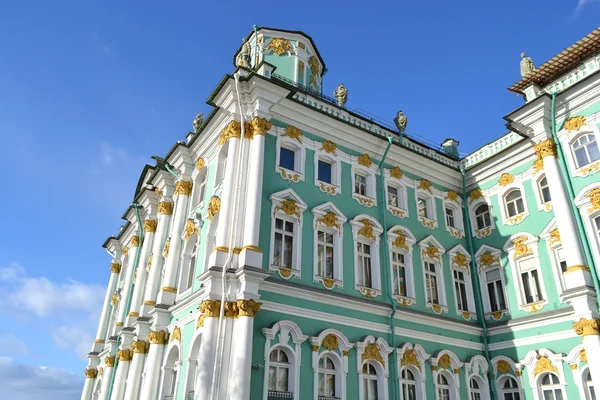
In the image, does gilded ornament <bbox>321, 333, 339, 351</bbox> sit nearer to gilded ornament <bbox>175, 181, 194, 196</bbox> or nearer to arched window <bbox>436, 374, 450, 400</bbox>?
arched window <bbox>436, 374, 450, 400</bbox>

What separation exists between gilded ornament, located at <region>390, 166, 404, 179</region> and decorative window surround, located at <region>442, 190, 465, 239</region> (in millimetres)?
3191

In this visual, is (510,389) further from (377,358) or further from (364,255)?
(364,255)

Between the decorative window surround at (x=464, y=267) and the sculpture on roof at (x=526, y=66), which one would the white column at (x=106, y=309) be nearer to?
the decorative window surround at (x=464, y=267)

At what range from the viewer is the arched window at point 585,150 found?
19.7 metres

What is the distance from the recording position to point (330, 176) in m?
21.4

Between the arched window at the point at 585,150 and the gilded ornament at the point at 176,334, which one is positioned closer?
the gilded ornament at the point at 176,334

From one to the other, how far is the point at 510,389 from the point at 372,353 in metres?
Result: 6.99

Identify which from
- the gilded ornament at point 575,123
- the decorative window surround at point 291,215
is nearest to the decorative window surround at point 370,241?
the decorative window surround at point 291,215

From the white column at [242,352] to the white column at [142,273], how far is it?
11344mm

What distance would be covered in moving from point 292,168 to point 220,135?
3.43 meters

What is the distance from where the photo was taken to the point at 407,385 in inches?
745

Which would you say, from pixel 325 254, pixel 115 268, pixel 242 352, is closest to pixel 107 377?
pixel 115 268

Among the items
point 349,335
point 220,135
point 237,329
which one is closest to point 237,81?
point 220,135

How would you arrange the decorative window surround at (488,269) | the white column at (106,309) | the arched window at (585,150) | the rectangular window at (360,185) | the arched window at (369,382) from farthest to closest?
the white column at (106,309) → the decorative window surround at (488,269) → the rectangular window at (360,185) → the arched window at (585,150) → the arched window at (369,382)
